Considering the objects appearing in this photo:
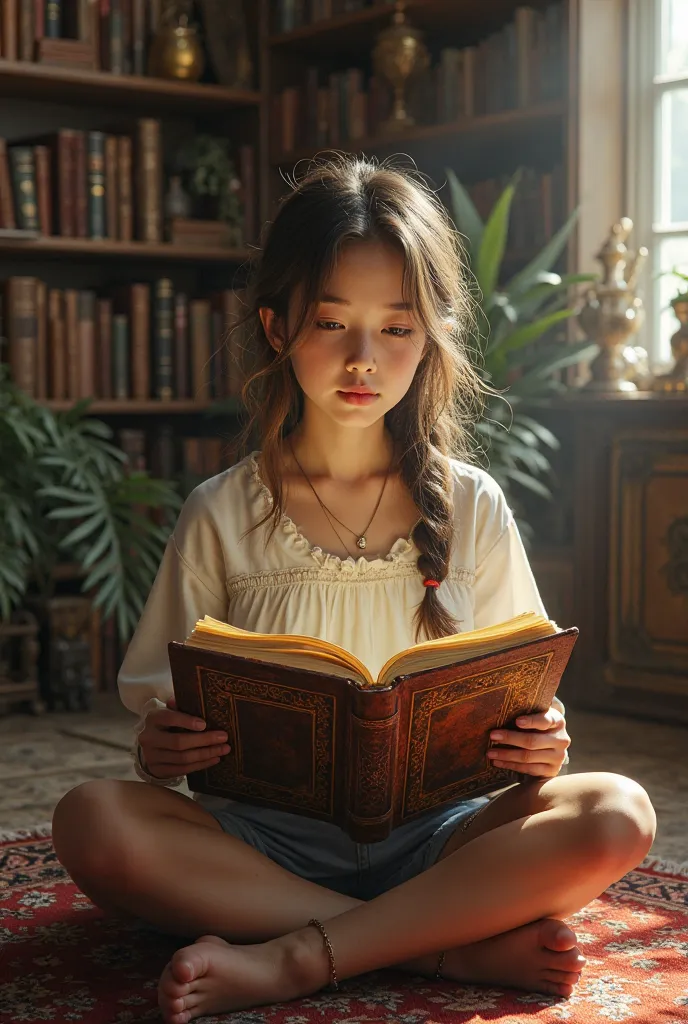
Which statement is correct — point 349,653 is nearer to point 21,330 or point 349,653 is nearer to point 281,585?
point 281,585

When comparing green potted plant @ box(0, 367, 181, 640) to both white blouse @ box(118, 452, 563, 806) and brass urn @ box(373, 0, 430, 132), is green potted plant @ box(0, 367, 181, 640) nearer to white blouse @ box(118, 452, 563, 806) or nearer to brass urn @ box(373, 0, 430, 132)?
brass urn @ box(373, 0, 430, 132)

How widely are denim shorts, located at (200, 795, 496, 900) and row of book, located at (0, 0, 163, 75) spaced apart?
2550mm

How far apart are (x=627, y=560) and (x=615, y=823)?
5.65 ft

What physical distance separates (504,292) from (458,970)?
1979 mm

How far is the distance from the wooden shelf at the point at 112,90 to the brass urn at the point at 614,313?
1.32 metres

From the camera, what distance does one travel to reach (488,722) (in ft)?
4.40

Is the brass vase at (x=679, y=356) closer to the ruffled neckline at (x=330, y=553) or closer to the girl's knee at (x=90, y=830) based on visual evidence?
the ruffled neckline at (x=330, y=553)

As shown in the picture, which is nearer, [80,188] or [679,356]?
[679,356]

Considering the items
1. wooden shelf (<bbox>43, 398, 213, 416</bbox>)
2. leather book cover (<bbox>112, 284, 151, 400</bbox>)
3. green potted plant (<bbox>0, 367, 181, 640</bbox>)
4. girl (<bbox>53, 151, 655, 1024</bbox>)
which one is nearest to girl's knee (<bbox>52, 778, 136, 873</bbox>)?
girl (<bbox>53, 151, 655, 1024</bbox>)

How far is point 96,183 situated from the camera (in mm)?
3604

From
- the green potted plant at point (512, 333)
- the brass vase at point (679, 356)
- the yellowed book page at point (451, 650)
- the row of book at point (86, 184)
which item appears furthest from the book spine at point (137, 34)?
the yellowed book page at point (451, 650)

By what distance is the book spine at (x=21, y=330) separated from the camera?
11.4ft

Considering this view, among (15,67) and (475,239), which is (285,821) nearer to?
(475,239)

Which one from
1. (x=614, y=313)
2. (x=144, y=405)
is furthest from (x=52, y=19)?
(x=614, y=313)
